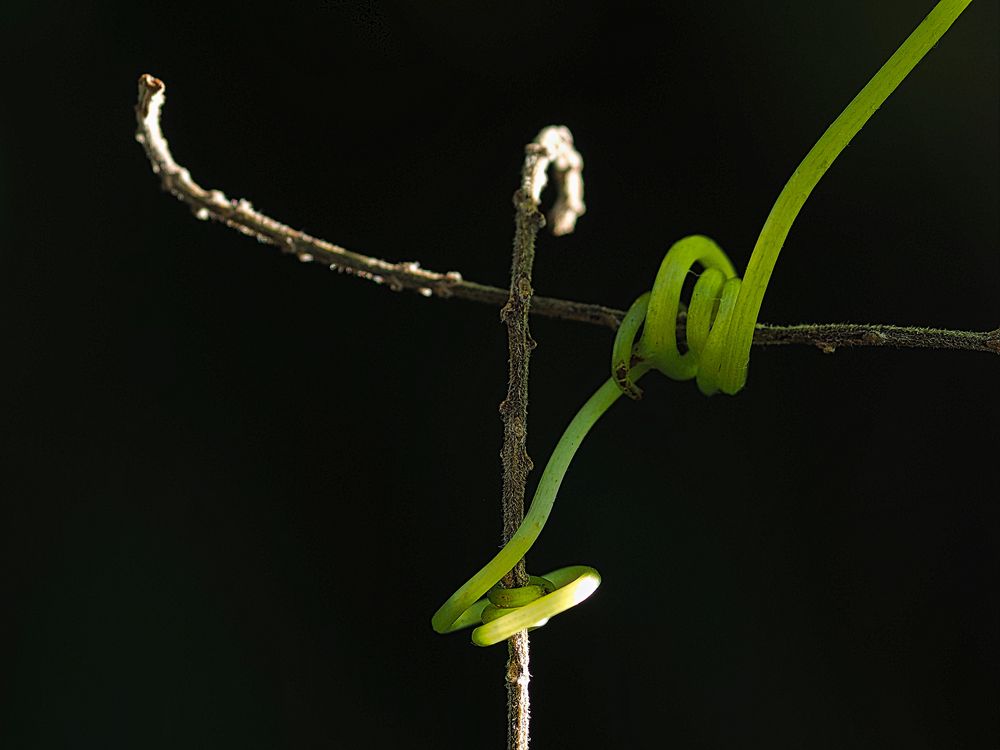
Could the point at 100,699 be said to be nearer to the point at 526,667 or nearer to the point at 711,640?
the point at 711,640

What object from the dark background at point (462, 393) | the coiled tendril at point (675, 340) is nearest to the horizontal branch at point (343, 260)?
the coiled tendril at point (675, 340)

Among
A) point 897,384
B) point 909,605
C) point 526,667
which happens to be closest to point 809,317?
point 897,384

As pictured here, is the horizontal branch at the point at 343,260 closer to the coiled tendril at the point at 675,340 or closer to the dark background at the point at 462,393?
the coiled tendril at the point at 675,340

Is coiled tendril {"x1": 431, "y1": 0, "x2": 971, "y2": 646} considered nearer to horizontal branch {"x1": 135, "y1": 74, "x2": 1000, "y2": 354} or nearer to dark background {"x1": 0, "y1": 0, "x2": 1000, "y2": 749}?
horizontal branch {"x1": 135, "y1": 74, "x2": 1000, "y2": 354}

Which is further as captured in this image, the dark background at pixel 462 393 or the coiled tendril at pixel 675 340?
the dark background at pixel 462 393

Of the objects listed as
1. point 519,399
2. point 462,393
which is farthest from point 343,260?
point 462,393

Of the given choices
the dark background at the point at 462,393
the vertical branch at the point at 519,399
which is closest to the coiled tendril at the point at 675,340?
the vertical branch at the point at 519,399
